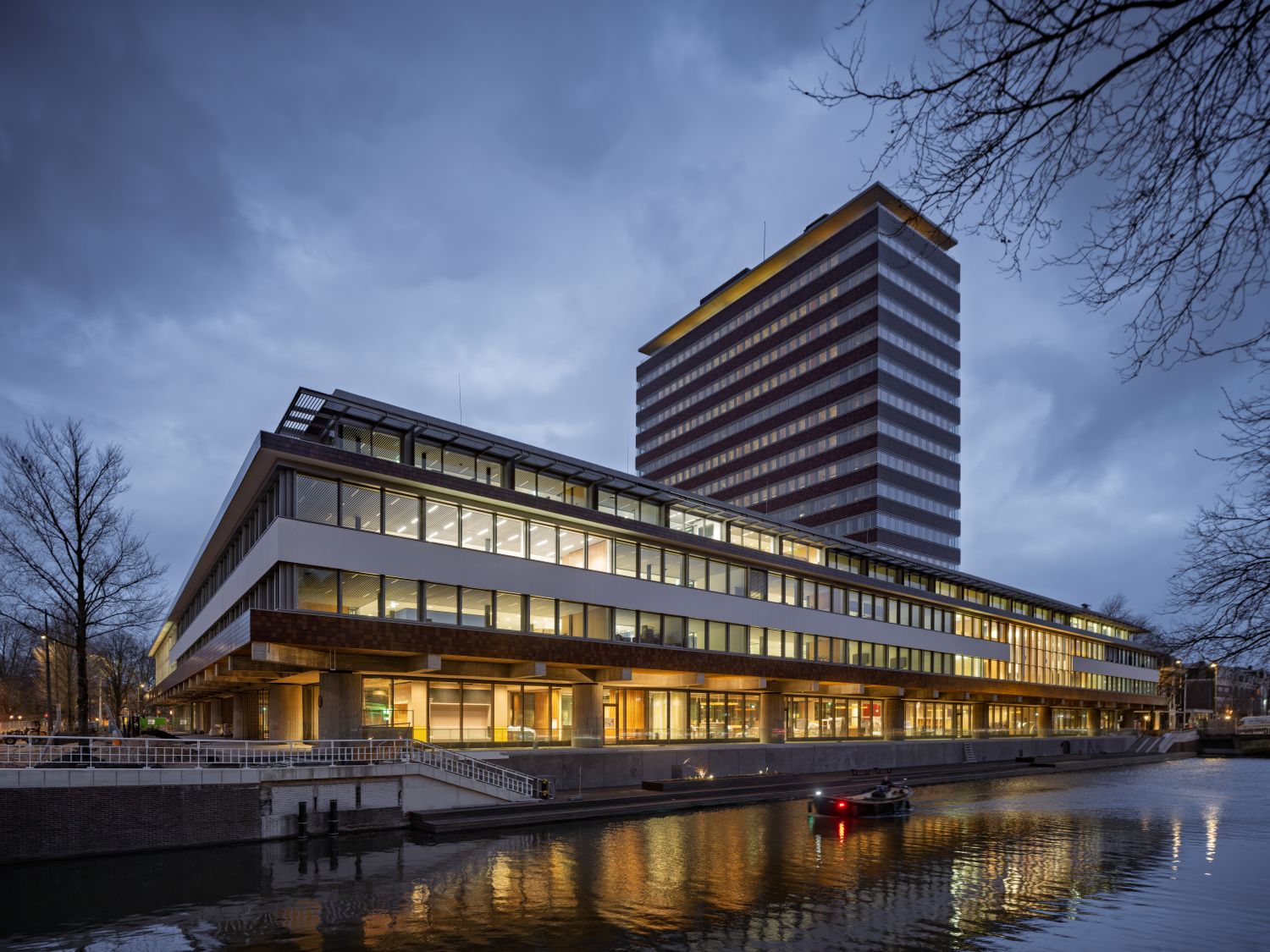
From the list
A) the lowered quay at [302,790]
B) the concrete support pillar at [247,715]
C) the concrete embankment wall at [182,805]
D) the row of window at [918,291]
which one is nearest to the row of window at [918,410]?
the row of window at [918,291]

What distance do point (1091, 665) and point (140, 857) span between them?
3722 inches

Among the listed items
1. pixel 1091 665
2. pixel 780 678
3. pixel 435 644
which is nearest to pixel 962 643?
pixel 780 678

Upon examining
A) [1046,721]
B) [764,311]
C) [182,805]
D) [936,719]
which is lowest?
[1046,721]

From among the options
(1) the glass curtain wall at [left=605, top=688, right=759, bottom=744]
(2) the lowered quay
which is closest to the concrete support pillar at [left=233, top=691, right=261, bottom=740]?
(2) the lowered quay

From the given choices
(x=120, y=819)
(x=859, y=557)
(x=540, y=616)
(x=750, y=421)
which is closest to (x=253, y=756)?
(x=120, y=819)

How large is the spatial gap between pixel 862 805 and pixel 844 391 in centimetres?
7988

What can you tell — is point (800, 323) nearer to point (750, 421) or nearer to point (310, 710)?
point (750, 421)

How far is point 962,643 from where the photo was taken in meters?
71.9

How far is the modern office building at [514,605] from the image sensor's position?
33.8m

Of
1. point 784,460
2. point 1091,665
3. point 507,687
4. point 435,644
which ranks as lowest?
point 1091,665

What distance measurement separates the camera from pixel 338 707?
34.2 metres

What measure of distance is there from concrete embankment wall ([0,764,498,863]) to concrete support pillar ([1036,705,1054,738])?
249 ft

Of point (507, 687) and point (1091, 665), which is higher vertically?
point (507, 687)

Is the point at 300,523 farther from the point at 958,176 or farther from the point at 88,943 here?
the point at 958,176
